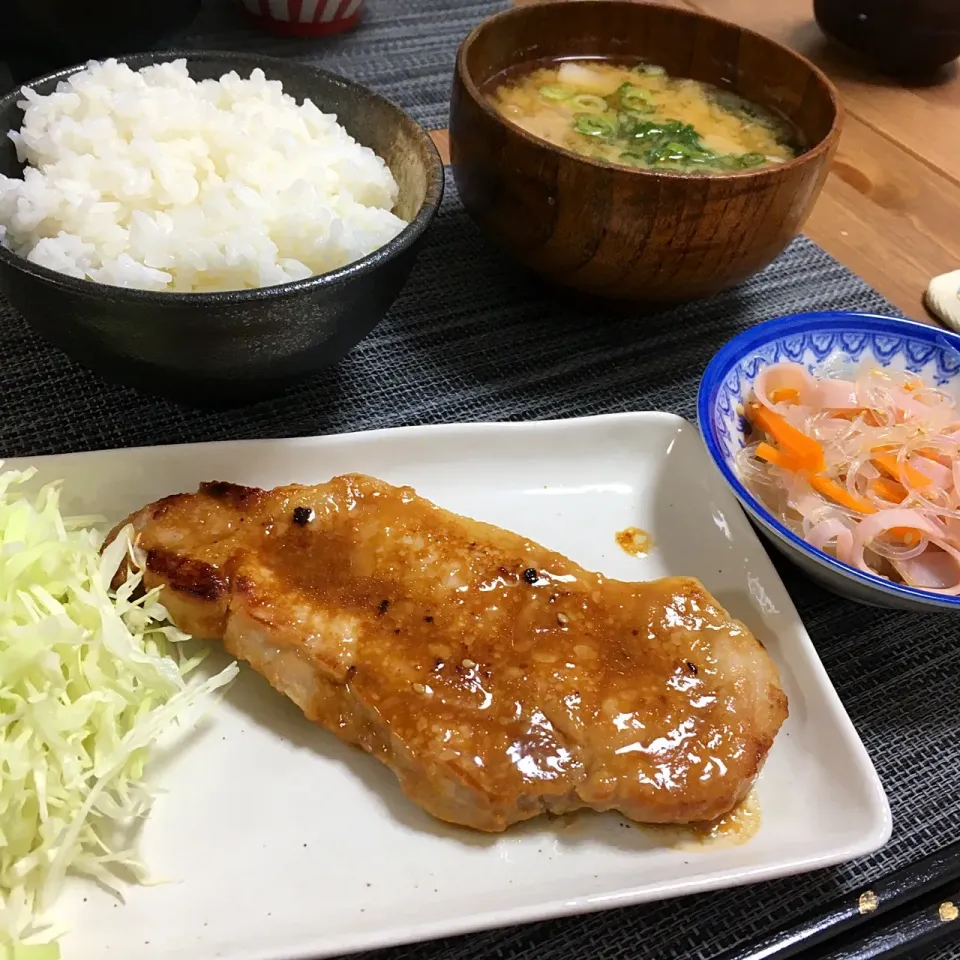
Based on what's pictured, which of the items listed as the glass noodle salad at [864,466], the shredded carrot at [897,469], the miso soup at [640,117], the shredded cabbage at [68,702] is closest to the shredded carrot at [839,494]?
the glass noodle salad at [864,466]

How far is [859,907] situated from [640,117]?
72.9 inches

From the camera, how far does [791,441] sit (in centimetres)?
175

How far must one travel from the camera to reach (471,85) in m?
1.98

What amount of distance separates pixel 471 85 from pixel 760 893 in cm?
170

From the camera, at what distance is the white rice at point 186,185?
5.32 ft

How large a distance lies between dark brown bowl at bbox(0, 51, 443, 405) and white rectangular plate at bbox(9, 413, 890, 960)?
0.46 feet

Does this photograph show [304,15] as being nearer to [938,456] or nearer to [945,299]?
[945,299]

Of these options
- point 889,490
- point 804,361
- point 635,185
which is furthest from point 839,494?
point 635,185

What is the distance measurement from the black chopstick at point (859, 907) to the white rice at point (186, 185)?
4.40 feet

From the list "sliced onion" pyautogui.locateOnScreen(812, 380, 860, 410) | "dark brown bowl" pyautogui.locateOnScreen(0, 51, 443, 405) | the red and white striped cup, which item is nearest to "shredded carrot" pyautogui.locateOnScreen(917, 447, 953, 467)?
"sliced onion" pyautogui.locateOnScreen(812, 380, 860, 410)

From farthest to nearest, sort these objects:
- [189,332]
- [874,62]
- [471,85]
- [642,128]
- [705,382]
→ [874,62] → [642,128] → [471,85] → [705,382] → [189,332]

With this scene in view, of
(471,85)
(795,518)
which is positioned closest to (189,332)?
(471,85)

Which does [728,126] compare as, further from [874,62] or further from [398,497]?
[874,62]

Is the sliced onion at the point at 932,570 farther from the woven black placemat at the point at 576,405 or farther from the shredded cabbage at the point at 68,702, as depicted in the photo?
the shredded cabbage at the point at 68,702
